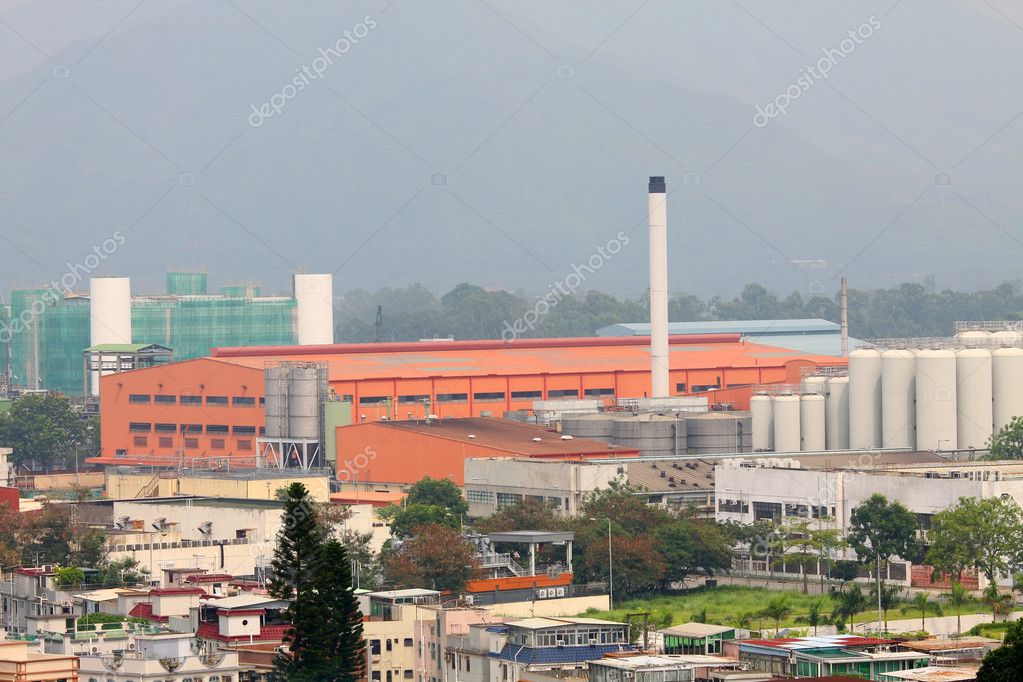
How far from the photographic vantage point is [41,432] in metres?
75.8

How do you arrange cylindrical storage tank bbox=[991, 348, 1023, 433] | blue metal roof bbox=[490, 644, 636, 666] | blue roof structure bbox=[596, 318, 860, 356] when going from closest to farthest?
blue metal roof bbox=[490, 644, 636, 666] < cylindrical storage tank bbox=[991, 348, 1023, 433] < blue roof structure bbox=[596, 318, 860, 356]

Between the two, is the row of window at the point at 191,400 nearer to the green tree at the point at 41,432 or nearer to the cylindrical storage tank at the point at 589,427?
the green tree at the point at 41,432

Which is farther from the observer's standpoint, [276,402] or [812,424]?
[276,402]

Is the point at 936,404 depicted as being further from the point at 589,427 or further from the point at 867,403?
the point at 589,427

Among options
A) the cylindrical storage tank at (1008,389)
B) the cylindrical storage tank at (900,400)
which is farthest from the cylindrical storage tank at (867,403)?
the cylindrical storage tank at (1008,389)

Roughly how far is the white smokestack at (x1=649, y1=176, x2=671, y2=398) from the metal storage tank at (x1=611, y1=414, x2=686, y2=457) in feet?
28.4

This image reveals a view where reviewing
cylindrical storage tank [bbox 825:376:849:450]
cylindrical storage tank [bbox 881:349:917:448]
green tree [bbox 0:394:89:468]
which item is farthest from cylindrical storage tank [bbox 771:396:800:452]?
green tree [bbox 0:394:89:468]

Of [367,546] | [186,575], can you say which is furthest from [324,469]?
[186,575]

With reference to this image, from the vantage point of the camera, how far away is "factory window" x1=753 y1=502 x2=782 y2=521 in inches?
1954

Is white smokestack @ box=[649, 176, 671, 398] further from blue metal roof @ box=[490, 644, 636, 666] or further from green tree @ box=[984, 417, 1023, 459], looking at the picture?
blue metal roof @ box=[490, 644, 636, 666]

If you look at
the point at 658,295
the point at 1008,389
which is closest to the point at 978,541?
the point at 1008,389

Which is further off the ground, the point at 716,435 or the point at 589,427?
the point at 589,427

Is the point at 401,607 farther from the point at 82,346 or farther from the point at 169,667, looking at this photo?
the point at 82,346

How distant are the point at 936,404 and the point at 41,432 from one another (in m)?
32.0
